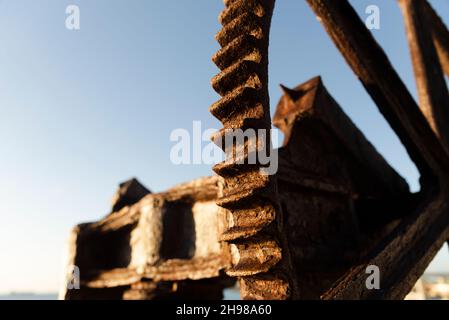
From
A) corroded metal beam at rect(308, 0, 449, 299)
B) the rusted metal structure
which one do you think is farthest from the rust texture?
corroded metal beam at rect(308, 0, 449, 299)

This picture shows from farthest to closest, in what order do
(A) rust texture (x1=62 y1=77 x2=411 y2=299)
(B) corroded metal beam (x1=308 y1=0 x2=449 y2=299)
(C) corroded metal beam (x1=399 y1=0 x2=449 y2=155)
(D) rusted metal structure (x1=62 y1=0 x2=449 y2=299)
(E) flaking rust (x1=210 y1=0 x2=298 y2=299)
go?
(C) corroded metal beam (x1=399 y1=0 x2=449 y2=155) < (A) rust texture (x1=62 y1=77 x2=411 y2=299) < (B) corroded metal beam (x1=308 y1=0 x2=449 y2=299) < (D) rusted metal structure (x1=62 y1=0 x2=449 y2=299) < (E) flaking rust (x1=210 y1=0 x2=298 y2=299)

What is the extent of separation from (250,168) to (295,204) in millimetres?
1174

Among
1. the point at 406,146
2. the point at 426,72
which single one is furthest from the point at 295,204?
the point at 426,72

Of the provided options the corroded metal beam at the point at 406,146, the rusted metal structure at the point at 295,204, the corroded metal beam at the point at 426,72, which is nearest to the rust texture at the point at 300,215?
the rusted metal structure at the point at 295,204

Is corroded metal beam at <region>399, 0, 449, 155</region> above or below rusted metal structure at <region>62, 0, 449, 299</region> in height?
above

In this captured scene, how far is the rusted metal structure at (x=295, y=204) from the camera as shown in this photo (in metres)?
1.43

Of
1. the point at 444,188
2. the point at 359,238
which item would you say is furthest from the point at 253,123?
the point at 444,188

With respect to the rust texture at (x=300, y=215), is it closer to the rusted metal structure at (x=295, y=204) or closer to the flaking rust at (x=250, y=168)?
the rusted metal structure at (x=295, y=204)

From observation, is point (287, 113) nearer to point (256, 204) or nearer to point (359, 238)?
point (359, 238)

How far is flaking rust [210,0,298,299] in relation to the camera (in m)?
1.31

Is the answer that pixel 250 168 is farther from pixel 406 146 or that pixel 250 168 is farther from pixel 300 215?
pixel 406 146

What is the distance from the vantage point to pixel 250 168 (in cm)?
142

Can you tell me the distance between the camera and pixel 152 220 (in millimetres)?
3070

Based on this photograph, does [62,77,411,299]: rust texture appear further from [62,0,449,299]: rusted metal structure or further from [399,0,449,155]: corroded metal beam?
[399,0,449,155]: corroded metal beam
